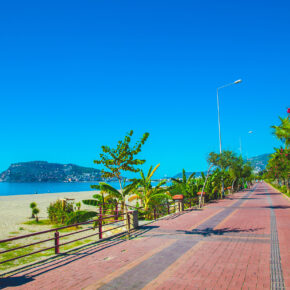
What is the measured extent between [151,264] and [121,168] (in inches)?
247

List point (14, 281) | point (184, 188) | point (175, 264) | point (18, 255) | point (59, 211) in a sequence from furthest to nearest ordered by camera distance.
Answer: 1. point (184, 188)
2. point (59, 211)
3. point (18, 255)
4. point (175, 264)
5. point (14, 281)

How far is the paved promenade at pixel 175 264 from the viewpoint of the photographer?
5914mm

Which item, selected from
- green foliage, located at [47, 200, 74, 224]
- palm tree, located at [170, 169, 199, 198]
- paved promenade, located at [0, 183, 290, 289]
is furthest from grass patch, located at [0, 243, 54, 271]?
palm tree, located at [170, 169, 199, 198]

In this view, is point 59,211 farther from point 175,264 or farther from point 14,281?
point 175,264

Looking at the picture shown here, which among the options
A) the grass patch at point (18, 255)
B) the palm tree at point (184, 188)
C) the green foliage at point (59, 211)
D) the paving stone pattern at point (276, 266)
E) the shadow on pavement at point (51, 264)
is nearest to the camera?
the paving stone pattern at point (276, 266)

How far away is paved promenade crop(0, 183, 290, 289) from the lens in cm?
591

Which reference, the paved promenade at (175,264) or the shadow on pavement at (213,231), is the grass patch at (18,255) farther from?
the shadow on pavement at (213,231)

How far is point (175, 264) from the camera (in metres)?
7.18

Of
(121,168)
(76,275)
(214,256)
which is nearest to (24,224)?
(121,168)

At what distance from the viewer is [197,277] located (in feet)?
20.3

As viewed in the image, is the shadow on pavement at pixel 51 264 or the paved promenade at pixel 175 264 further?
the shadow on pavement at pixel 51 264

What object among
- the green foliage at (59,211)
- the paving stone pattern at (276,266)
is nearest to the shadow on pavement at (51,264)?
the paving stone pattern at (276,266)

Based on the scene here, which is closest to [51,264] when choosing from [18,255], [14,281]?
[14,281]

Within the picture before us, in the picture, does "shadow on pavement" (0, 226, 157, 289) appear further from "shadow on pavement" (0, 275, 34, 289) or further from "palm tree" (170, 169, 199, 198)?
"palm tree" (170, 169, 199, 198)
